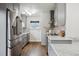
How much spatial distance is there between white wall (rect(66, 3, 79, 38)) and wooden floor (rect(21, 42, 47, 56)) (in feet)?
1.31

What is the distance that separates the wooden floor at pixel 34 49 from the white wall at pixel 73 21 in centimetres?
40

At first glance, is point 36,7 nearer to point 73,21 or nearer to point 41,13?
point 41,13

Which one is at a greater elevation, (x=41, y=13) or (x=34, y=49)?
(x=41, y=13)

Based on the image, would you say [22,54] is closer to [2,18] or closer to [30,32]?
[30,32]

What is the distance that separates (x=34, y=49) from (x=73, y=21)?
24.3 inches

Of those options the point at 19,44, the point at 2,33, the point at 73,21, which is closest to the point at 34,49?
the point at 19,44

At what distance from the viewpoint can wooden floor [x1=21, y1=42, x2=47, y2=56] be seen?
178cm

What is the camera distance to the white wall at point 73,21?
178cm

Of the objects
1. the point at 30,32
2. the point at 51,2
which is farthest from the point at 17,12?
the point at 51,2

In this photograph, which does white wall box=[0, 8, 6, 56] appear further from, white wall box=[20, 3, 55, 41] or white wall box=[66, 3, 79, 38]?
white wall box=[66, 3, 79, 38]

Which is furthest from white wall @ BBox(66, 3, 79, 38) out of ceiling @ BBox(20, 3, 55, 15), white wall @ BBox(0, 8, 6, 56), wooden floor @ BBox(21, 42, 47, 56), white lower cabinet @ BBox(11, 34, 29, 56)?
white wall @ BBox(0, 8, 6, 56)

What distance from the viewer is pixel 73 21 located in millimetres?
1817

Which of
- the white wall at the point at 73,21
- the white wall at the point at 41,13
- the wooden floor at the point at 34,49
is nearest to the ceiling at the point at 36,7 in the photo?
the white wall at the point at 41,13

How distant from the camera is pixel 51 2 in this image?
1.76 meters
